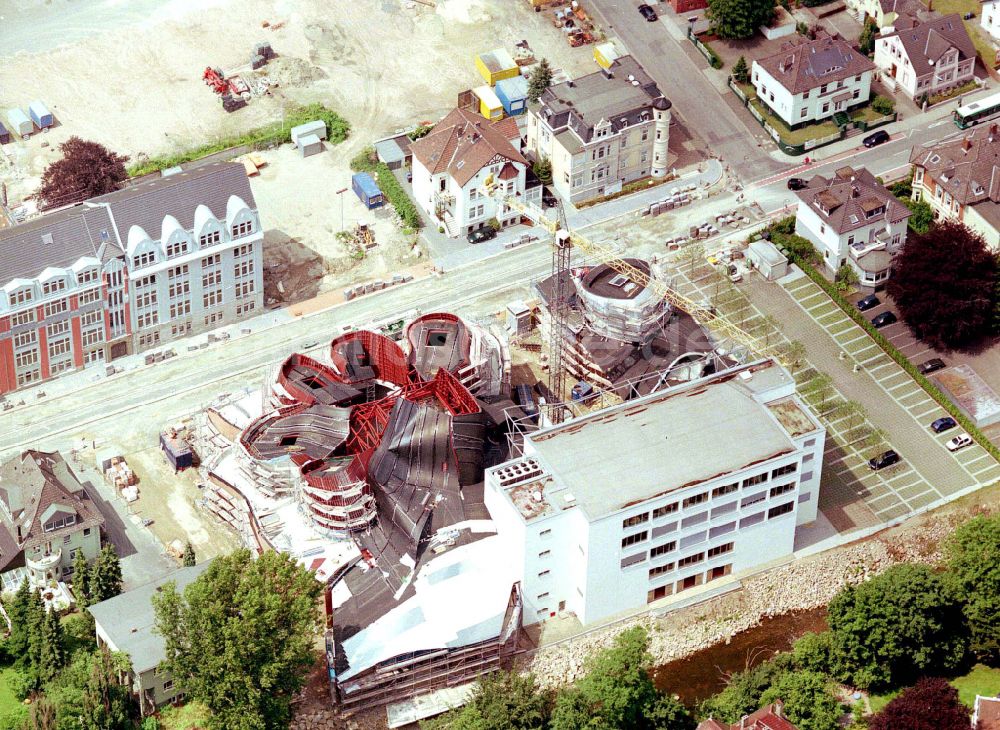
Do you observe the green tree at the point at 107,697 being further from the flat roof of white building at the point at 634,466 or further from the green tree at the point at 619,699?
the flat roof of white building at the point at 634,466

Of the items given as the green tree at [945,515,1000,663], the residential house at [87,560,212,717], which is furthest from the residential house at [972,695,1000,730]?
the residential house at [87,560,212,717]

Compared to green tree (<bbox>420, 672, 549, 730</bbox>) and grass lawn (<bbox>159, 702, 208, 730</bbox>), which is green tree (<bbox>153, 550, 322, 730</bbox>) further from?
green tree (<bbox>420, 672, 549, 730</bbox>)

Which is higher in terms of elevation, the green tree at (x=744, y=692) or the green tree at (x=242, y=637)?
the green tree at (x=242, y=637)

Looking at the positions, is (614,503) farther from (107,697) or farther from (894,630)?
(107,697)

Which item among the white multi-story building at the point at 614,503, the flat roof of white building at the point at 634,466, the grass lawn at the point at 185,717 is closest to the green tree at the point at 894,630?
the white multi-story building at the point at 614,503

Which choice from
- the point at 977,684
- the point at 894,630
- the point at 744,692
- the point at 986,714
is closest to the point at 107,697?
the point at 744,692

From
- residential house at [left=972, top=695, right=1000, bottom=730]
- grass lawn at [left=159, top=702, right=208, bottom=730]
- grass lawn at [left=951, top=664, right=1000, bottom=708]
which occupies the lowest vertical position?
grass lawn at [left=951, top=664, right=1000, bottom=708]

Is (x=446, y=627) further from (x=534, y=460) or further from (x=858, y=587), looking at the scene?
(x=858, y=587)
